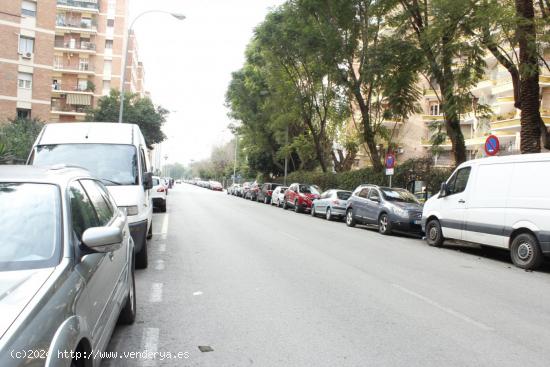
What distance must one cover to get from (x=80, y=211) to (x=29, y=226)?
510 mm

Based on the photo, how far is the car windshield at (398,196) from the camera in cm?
1695

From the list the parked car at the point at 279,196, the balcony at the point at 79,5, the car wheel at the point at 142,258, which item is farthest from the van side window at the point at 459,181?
the balcony at the point at 79,5

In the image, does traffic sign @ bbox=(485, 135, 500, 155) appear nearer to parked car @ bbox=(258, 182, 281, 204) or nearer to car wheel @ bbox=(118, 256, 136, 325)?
car wheel @ bbox=(118, 256, 136, 325)

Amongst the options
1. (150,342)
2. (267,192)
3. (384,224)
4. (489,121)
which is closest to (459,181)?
(384,224)

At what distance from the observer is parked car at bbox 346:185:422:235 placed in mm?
15844

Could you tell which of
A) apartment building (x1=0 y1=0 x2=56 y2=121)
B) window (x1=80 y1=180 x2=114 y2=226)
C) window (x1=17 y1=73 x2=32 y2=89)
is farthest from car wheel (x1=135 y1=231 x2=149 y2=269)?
window (x1=17 y1=73 x2=32 y2=89)

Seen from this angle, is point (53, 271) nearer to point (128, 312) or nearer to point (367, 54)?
point (128, 312)

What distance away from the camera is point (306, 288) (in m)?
6.96

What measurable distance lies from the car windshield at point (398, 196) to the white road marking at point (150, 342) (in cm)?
1313

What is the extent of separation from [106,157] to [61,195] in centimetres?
572

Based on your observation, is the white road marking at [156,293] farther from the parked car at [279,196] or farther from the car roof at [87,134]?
the parked car at [279,196]

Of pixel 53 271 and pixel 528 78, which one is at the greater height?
pixel 528 78

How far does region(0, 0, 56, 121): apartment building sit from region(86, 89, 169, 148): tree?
581 centimetres

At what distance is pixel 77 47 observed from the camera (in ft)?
211
